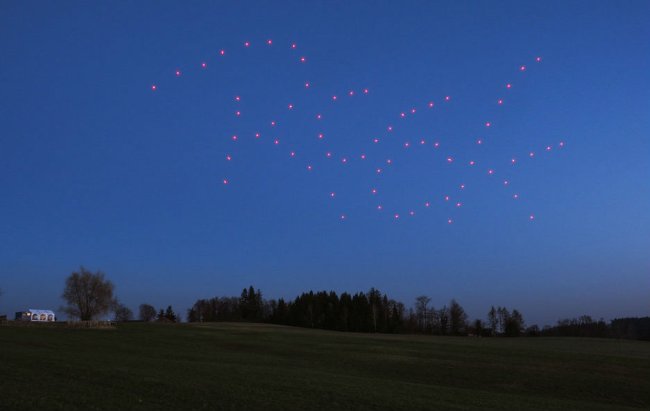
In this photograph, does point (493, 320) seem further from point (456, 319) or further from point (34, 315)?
point (34, 315)

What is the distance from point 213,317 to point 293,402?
155065mm

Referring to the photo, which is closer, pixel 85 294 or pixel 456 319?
pixel 85 294

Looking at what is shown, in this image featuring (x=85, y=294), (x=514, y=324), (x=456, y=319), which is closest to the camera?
(x=85, y=294)

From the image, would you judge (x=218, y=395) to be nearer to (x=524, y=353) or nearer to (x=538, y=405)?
(x=538, y=405)

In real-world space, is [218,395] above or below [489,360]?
above

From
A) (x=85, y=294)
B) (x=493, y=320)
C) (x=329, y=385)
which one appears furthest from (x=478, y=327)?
(x=329, y=385)

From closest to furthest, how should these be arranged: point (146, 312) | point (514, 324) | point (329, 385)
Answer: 1. point (329, 385)
2. point (514, 324)
3. point (146, 312)

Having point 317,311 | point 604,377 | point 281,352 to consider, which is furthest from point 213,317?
point 604,377

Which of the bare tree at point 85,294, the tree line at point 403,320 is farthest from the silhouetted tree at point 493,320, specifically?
the bare tree at point 85,294

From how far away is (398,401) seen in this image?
48.3ft

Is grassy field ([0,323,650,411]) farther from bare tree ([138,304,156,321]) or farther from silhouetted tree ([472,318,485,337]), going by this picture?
bare tree ([138,304,156,321])

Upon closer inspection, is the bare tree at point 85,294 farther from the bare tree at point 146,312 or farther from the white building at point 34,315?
the bare tree at point 146,312

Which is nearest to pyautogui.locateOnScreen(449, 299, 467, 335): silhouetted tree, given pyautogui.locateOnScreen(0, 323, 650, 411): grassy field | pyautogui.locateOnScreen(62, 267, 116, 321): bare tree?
pyautogui.locateOnScreen(62, 267, 116, 321): bare tree

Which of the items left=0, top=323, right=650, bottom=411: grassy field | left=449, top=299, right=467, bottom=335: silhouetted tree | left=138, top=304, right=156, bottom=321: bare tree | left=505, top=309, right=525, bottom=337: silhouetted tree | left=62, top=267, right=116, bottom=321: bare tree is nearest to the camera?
left=0, top=323, right=650, bottom=411: grassy field
